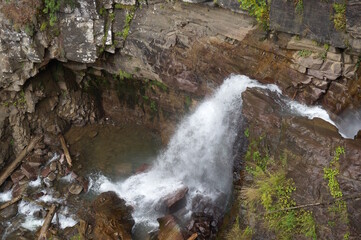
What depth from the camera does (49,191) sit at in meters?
12.8

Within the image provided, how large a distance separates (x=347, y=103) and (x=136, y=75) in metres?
7.46

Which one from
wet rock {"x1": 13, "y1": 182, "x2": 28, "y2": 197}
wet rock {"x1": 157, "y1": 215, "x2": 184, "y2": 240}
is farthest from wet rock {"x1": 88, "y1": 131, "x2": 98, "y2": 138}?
wet rock {"x1": 157, "y1": 215, "x2": 184, "y2": 240}

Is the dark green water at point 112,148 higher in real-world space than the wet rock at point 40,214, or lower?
higher

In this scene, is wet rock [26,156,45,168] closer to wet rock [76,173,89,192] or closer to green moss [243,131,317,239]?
wet rock [76,173,89,192]

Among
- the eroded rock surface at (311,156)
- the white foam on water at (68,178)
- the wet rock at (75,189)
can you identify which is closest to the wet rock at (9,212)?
the white foam on water at (68,178)

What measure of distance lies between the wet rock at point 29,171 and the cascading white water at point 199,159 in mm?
2376

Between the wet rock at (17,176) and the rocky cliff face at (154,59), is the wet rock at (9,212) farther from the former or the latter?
the rocky cliff face at (154,59)

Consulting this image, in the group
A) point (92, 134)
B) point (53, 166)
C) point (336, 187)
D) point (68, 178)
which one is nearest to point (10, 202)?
point (53, 166)

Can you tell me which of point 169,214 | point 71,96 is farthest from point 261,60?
point 71,96

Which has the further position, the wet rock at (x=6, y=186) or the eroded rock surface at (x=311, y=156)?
the wet rock at (x=6, y=186)

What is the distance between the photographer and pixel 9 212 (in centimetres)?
1223

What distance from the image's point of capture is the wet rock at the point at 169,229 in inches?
391

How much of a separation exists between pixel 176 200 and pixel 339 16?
681cm

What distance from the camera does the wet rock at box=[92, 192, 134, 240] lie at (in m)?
10.5
